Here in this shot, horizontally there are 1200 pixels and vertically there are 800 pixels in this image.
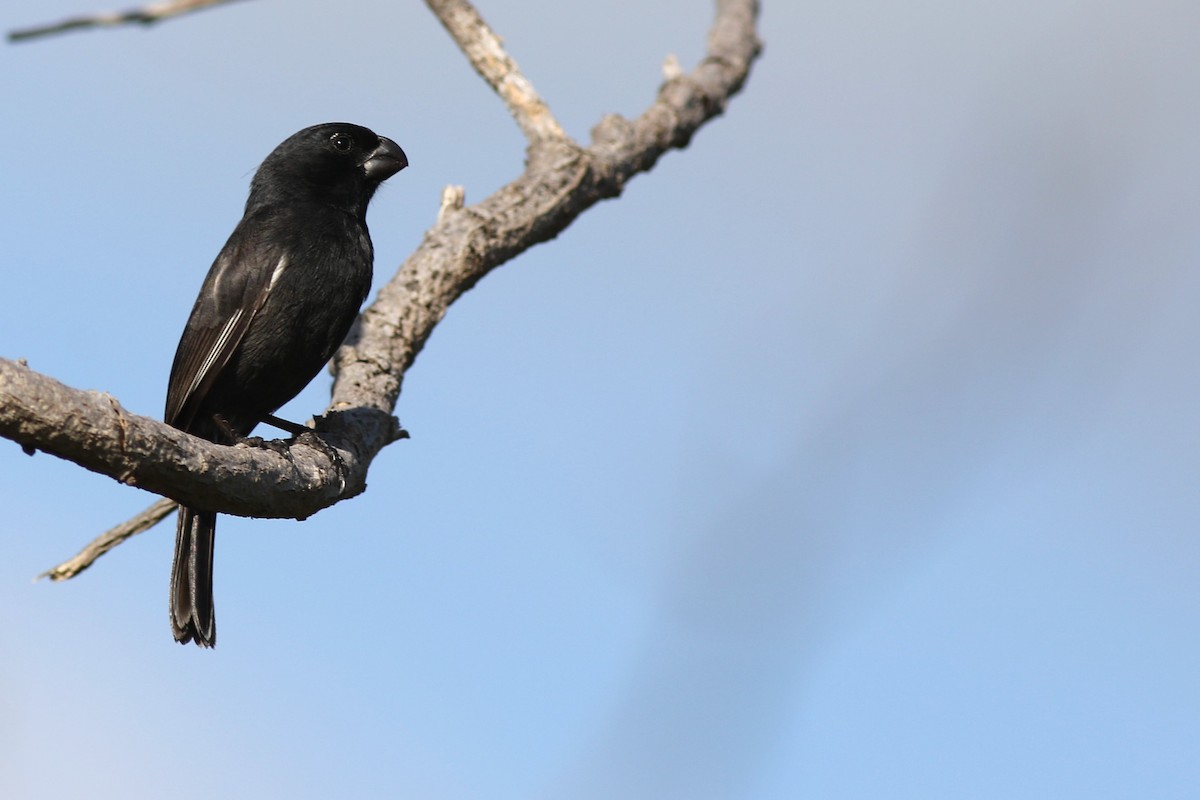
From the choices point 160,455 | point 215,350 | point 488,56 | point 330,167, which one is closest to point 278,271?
point 215,350

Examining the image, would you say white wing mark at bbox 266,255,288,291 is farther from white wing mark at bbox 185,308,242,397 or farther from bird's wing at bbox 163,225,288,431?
white wing mark at bbox 185,308,242,397

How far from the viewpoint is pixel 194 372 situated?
15.8ft

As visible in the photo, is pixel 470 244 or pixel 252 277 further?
pixel 470 244

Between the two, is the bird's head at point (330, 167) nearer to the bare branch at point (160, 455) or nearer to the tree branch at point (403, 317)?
the tree branch at point (403, 317)

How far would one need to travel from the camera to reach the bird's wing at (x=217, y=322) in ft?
→ 15.8

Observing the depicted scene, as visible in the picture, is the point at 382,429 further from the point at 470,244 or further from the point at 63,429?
the point at 63,429

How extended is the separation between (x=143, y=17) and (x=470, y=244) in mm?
4159

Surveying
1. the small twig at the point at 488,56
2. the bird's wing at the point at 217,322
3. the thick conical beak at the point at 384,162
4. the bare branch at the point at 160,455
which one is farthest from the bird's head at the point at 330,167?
the bare branch at the point at 160,455

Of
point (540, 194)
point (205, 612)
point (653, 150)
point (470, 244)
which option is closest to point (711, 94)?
point (653, 150)

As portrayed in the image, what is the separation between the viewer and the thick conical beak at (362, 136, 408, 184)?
579cm

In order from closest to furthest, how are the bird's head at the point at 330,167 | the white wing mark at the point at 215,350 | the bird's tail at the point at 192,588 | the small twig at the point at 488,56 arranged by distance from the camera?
the bird's tail at the point at 192,588 < the white wing mark at the point at 215,350 < the bird's head at the point at 330,167 < the small twig at the point at 488,56

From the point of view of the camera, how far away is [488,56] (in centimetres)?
673

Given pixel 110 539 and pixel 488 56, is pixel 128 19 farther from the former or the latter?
pixel 488 56

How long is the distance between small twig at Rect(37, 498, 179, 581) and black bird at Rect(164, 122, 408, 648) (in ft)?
0.77
